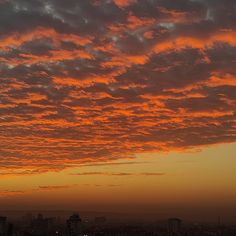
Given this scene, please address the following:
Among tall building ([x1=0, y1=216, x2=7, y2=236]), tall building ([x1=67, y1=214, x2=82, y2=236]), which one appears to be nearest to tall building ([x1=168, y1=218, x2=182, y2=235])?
tall building ([x1=67, y1=214, x2=82, y2=236])

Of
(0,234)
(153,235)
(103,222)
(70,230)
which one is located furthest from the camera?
(103,222)

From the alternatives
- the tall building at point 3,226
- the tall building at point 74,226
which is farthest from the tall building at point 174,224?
the tall building at point 3,226

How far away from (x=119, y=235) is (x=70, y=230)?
987 centimetres

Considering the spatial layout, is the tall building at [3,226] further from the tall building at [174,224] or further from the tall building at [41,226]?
the tall building at [174,224]

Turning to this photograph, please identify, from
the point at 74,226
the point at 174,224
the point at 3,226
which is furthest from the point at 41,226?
the point at 3,226

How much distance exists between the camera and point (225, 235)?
96.1m

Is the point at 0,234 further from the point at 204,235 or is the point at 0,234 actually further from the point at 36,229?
the point at 204,235

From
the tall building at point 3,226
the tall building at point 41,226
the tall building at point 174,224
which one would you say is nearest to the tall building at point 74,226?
the tall building at point 41,226

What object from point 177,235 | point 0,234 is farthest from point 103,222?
point 0,234

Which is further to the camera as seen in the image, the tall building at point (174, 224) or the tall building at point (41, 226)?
the tall building at point (174, 224)

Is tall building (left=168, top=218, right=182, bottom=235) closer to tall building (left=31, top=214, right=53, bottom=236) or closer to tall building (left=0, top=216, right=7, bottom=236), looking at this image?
tall building (left=31, top=214, right=53, bottom=236)

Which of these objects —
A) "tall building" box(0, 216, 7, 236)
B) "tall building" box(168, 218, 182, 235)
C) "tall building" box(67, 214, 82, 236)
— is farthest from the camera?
"tall building" box(168, 218, 182, 235)

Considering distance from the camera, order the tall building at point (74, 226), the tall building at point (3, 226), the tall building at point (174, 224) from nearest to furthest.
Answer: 1. the tall building at point (3, 226)
2. the tall building at point (74, 226)
3. the tall building at point (174, 224)

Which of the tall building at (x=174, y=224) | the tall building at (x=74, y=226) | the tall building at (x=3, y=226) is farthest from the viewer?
the tall building at (x=174, y=224)
